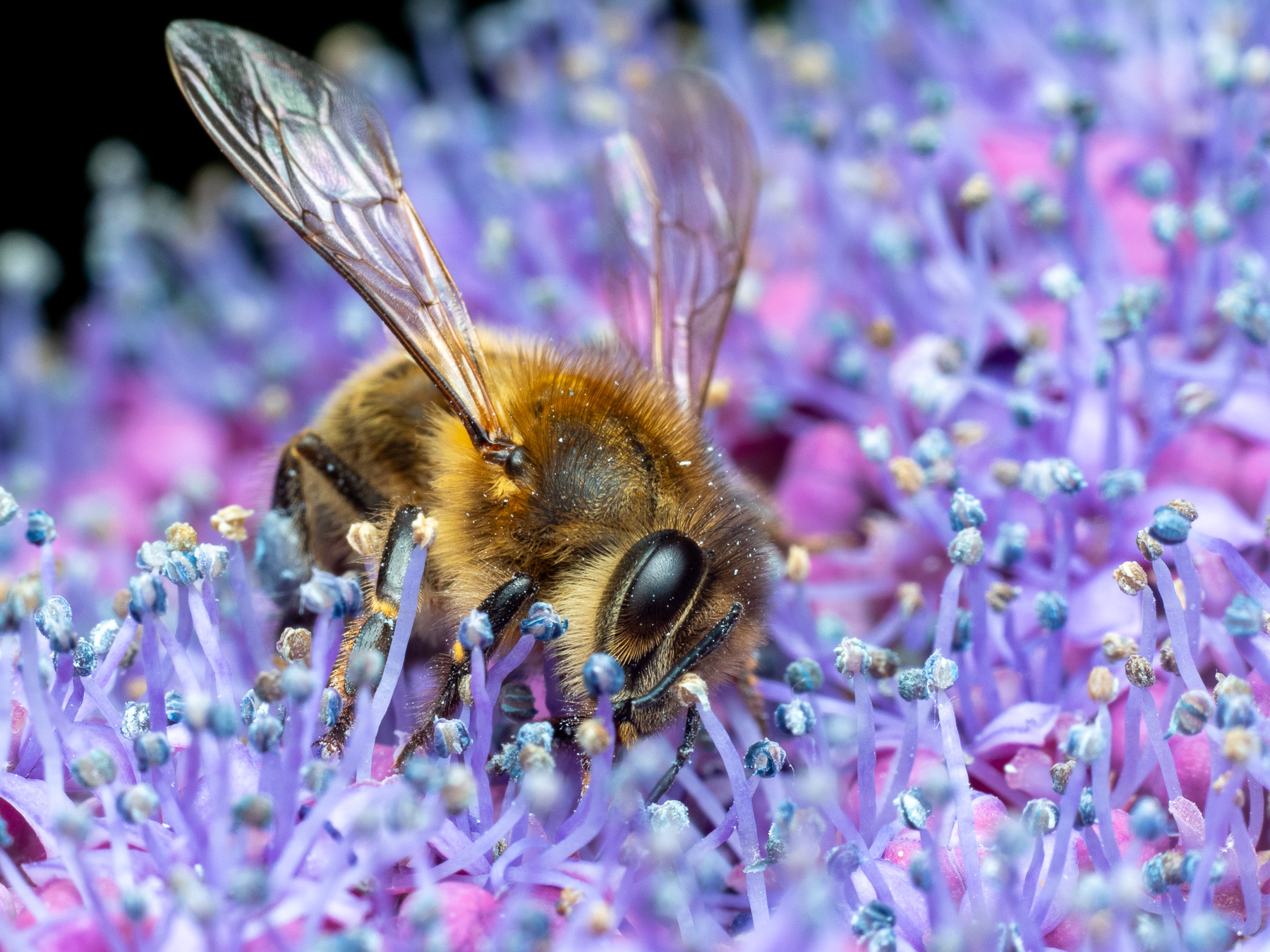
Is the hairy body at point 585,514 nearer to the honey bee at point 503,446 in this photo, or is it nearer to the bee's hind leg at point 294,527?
the honey bee at point 503,446

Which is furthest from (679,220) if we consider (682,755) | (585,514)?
(682,755)

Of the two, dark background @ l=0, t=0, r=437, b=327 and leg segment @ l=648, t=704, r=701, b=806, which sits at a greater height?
dark background @ l=0, t=0, r=437, b=327

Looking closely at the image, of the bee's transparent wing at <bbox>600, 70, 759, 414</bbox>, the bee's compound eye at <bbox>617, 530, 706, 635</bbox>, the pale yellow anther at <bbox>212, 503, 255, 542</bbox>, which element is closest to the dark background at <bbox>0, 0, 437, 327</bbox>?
the bee's transparent wing at <bbox>600, 70, 759, 414</bbox>

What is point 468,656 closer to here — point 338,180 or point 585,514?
point 585,514

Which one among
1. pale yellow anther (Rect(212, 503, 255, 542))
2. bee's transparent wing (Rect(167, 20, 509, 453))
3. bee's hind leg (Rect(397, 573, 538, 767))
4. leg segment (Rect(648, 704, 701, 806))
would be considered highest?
bee's transparent wing (Rect(167, 20, 509, 453))

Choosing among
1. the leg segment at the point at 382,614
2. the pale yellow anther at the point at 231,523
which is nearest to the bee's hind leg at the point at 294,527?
the pale yellow anther at the point at 231,523

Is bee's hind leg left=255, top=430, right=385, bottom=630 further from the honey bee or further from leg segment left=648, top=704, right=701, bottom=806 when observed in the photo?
leg segment left=648, top=704, right=701, bottom=806

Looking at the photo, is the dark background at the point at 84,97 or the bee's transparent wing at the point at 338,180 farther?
the dark background at the point at 84,97
